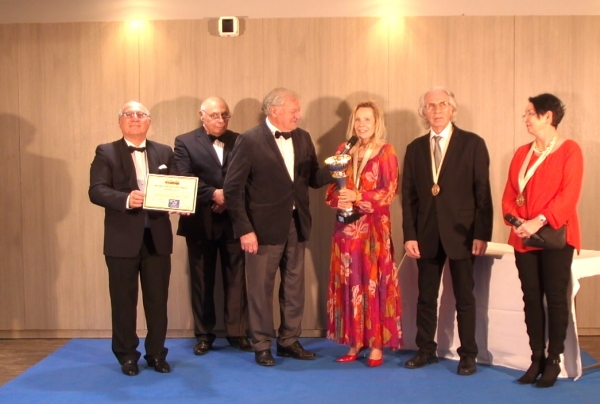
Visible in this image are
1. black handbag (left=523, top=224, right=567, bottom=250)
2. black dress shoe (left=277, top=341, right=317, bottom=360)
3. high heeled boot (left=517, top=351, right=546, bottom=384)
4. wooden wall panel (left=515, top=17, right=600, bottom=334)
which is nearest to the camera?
black handbag (left=523, top=224, right=567, bottom=250)

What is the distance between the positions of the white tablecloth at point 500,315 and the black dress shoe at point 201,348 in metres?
1.62

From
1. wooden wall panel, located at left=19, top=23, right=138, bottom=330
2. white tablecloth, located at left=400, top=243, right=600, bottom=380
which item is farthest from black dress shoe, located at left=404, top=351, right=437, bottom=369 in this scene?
wooden wall panel, located at left=19, top=23, right=138, bottom=330

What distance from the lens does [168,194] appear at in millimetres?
4055

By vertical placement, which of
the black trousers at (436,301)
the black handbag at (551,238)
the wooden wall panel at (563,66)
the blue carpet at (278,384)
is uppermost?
the wooden wall panel at (563,66)

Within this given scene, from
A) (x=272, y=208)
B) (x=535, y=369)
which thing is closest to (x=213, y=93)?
(x=272, y=208)

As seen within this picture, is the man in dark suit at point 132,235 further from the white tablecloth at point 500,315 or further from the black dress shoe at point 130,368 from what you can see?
the white tablecloth at point 500,315

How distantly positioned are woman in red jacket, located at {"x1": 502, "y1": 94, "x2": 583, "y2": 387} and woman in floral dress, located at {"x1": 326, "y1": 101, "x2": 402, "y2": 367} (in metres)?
0.77

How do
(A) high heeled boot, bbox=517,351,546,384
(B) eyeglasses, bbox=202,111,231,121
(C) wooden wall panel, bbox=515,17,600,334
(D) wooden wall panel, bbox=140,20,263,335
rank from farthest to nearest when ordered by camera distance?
(D) wooden wall panel, bbox=140,20,263,335 → (C) wooden wall panel, bbox=515,17,600,334 → (B) eyeglasses, bbox=202,111,231,121 → (A) high heeled boot, bbox=517,351,546,384

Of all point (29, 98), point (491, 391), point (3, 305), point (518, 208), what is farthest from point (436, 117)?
point (3, 305)

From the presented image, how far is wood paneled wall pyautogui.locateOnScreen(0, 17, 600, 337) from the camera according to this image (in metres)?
5.21

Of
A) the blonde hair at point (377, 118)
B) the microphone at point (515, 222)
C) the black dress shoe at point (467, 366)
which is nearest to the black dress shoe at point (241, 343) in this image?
the black dress shoe at point (467, 366)

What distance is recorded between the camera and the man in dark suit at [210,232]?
480 cm

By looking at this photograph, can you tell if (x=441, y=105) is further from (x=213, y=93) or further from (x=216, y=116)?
(x=213, y=93)

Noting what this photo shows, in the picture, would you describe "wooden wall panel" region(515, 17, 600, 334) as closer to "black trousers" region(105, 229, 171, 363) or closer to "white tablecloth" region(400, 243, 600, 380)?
"white tablecloth" region(400, 243, 600, 380)
